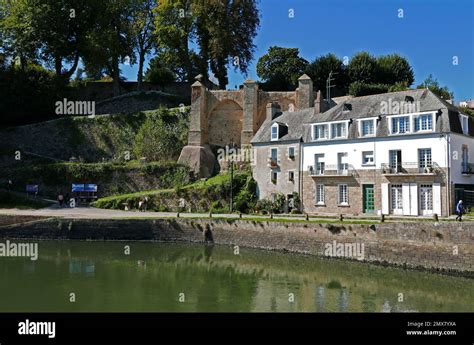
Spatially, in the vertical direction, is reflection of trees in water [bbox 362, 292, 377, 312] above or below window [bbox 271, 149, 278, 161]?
below

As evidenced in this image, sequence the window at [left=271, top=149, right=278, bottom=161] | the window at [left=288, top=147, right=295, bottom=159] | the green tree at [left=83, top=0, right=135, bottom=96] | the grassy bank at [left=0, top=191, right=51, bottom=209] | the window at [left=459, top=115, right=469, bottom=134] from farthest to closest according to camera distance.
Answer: the green tree at [left=83, top=0, right=135, bottom=96] < the grassy bank at [left=0, top=191, right=51, bottom=209] < the window at [left=271, top=149, right=278, bottom=161] < the window at [left=288, top=147, right=295, bottom=159] < the window at [left=459, top=115, right=469, bottom=134]

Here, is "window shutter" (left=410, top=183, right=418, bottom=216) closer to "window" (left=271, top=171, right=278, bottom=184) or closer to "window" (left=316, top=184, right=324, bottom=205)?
"window" (left=316, top=184, right=324, bottom=205)

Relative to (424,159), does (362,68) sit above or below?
above

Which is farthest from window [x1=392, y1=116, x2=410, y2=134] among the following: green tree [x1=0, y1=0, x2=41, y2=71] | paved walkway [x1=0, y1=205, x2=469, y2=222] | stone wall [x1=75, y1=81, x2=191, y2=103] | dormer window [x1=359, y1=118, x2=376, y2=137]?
green tree [x1=0, y1=0, x2=41, y2=71]

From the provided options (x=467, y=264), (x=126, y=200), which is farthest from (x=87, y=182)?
(x=467, y=264)

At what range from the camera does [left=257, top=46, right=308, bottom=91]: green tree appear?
5021 cm

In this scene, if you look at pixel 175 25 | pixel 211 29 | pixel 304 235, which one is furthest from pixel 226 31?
pixel 304 235

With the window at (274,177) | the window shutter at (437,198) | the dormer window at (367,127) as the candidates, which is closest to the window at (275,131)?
the window at (274,177)

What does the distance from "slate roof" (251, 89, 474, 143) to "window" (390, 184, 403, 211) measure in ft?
11.2

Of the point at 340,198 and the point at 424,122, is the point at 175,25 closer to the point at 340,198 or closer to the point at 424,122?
the point at 340,198

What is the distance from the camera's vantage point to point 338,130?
→ 32.6 meters

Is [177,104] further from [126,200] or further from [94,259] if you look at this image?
[94,259]

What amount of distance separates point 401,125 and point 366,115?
2.70m
